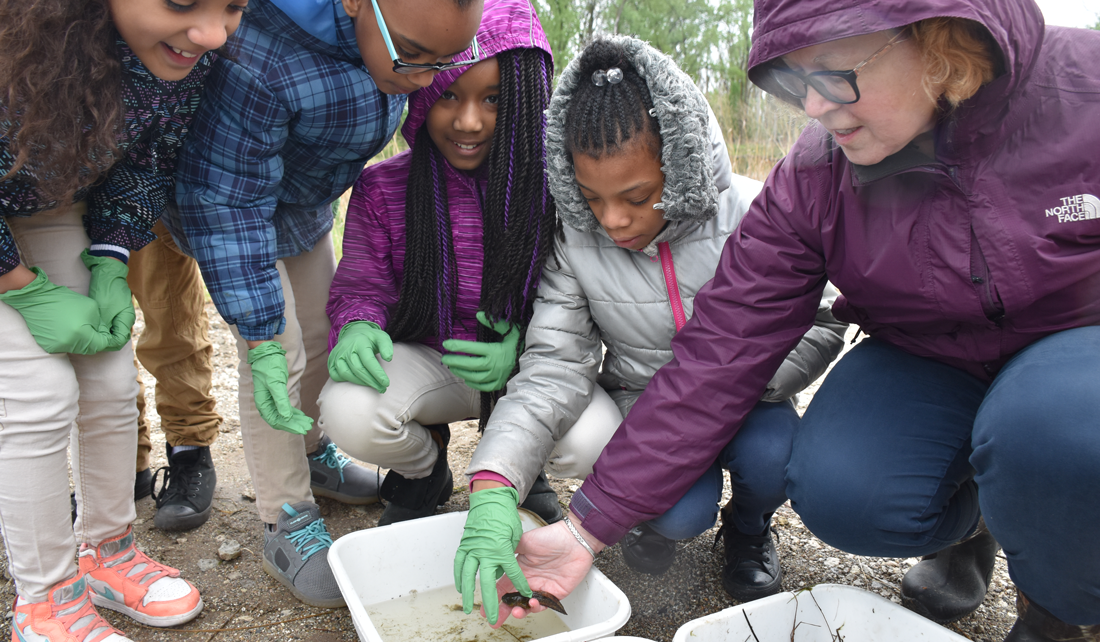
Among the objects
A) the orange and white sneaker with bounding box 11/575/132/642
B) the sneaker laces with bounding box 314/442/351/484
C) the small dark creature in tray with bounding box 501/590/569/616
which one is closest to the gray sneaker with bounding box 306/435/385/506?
the sneaker laces with bounding box 314/442/351/484

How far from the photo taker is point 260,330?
1.62 meters

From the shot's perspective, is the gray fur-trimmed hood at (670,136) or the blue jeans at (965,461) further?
the gray fur-trimmed hood at (670,136)

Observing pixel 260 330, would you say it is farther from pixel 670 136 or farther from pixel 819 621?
pixel 819 621

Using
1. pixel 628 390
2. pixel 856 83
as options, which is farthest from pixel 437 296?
pixel 856 83

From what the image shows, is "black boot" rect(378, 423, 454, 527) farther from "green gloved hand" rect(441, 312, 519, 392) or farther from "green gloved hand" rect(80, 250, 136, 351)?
"green gloved hand" rect(80, 250, 136, 351)

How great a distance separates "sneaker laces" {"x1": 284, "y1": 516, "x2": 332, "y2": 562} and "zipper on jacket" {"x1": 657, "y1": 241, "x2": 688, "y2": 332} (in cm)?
92

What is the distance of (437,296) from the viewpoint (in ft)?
6.04

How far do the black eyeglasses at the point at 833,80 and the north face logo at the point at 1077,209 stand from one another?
0.34 meters

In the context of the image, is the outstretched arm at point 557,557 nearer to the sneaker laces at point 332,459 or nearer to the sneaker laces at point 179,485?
the sneaker laces at point 332,459

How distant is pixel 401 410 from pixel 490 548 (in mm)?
495

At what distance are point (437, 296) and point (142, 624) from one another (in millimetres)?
919

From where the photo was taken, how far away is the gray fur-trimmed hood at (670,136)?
1.43m

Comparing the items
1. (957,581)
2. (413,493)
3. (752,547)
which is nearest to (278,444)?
(413,493)

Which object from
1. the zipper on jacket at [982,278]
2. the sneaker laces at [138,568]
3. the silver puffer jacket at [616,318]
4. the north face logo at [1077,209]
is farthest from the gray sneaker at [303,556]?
the north face logo at [1077,209]
